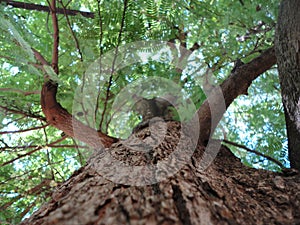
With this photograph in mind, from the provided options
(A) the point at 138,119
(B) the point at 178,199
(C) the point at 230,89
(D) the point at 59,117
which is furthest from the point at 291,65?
(A) the point at 138,119

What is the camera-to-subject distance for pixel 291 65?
1.48 metres

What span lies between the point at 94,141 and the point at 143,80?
85 cm

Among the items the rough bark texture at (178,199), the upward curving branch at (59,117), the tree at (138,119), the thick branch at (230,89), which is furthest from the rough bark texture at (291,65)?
the upward curving branch at (59,117)

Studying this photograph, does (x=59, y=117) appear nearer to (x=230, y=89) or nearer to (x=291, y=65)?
(x=230, y=89)

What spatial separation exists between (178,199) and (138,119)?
318cm

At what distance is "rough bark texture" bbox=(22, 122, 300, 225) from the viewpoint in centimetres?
75

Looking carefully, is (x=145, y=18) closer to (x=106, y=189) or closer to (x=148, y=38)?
(x=148, y=38)

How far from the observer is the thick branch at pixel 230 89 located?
224cm

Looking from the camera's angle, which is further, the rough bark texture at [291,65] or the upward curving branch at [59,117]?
the upward curving branch at [59,117]

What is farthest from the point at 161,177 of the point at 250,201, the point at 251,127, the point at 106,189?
the point at 251,127

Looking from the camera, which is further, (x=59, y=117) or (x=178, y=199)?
(x=59, y=117)

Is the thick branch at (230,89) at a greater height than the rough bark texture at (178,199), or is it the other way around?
the thick branch at (230,89)

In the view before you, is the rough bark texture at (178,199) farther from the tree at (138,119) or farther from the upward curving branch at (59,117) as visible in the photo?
the upward curving branch at (59,117)

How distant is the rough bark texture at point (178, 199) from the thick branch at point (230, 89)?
2.96 feet
